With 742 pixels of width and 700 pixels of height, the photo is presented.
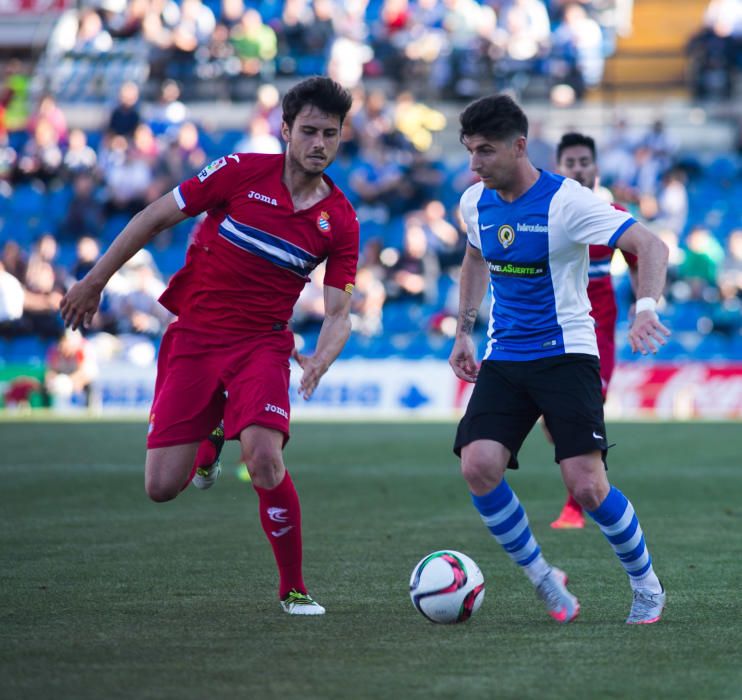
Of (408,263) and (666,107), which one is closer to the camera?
(408,263)

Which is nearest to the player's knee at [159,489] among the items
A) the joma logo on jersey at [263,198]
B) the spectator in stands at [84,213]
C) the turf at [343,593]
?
the turf at [343,593]

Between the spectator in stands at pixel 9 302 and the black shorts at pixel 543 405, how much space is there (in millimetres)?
15911

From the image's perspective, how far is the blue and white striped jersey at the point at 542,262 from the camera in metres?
6.03

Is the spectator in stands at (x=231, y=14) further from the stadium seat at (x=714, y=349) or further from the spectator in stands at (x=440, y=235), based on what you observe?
the stadium seat at (x=714, y=349)

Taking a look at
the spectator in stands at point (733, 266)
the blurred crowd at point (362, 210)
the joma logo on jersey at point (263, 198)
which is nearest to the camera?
the joma logo on jersey at point (263, 198)

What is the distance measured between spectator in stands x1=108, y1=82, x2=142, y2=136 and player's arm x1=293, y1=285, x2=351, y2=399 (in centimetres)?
1848

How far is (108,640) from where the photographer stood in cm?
545

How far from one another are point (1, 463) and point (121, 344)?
7.85 metres

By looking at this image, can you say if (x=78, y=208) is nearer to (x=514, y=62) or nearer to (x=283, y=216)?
(x=514, y=62)

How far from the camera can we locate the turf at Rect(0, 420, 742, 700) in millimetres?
4770

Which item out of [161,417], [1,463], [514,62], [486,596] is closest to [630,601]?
[486,596]

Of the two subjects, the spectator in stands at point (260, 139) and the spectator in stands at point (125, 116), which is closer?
the spectator in stands at point (260, 139)

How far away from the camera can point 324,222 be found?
21.5ft

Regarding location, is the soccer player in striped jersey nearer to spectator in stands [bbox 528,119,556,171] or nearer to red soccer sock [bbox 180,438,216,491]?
red soccer sock [bbox 180,438,216,491]
